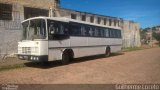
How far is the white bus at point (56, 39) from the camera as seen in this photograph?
11461mm

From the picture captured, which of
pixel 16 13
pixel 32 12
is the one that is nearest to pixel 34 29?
pixel 16 13

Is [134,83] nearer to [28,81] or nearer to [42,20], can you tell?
[28,81]

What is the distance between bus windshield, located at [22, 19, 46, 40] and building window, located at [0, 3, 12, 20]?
200 inches

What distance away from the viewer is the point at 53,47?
12.1 meters

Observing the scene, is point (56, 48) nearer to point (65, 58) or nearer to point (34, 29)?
point (65, 58)

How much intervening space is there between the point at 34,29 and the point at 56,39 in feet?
4.68

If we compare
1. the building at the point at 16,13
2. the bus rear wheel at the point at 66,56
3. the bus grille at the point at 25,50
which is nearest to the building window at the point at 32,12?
the building at the point at 16,13

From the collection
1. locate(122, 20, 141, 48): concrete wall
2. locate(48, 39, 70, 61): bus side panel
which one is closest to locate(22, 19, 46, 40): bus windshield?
locate(48, 39, 70, 61): bus side panel

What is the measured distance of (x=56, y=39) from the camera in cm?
1227

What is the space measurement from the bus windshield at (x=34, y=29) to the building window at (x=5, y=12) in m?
5.08

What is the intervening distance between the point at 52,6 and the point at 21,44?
965 cm

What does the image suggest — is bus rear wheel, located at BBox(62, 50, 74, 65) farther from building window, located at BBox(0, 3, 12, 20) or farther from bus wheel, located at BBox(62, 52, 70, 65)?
building window, located at BBox(0, 3, 12, 20)

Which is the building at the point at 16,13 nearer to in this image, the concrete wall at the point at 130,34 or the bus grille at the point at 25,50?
the bus grille at the point at 25,50

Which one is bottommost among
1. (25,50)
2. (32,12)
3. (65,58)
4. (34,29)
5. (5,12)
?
(65,58)
